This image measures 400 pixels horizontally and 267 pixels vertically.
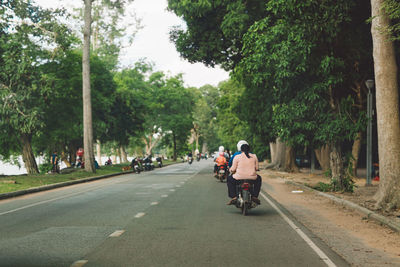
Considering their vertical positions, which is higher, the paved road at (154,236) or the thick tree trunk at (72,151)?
the thick tree trunk at (72,151)

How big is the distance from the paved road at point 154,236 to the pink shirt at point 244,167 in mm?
981

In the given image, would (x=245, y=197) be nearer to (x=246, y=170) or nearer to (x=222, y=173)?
(x=246, y=170)

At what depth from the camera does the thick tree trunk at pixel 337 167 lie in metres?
17.1

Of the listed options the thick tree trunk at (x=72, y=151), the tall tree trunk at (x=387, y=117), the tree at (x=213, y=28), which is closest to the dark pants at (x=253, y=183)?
the tall tree trunk at (x=387, y=117)

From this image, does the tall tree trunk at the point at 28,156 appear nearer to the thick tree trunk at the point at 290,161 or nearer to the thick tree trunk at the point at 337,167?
the thick tree trunk at the point at 290,161

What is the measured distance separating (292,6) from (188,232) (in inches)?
324

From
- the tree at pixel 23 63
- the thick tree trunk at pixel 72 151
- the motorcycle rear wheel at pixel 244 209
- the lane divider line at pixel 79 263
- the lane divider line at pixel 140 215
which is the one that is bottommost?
the lane divider line at pixel 79 263

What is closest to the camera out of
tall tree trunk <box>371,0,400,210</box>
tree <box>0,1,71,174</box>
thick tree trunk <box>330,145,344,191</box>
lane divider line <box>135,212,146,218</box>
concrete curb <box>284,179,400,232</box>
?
concrete curb <box>284,179,400,232</box>

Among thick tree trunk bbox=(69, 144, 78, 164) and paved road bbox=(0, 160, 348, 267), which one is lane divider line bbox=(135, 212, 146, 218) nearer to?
paved road bbox=(0, 160, 348, 267)

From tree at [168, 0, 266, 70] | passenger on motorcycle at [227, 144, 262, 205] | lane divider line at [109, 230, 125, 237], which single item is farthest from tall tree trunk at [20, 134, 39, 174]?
lane divider line at [109, 230, 125, 237]

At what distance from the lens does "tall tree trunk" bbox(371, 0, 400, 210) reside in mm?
11656

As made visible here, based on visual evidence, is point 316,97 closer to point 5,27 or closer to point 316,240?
point 316,240

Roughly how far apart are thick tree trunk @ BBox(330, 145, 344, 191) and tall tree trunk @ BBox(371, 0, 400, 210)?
4.88m

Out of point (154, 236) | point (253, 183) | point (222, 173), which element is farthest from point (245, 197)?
point (222, 173)
